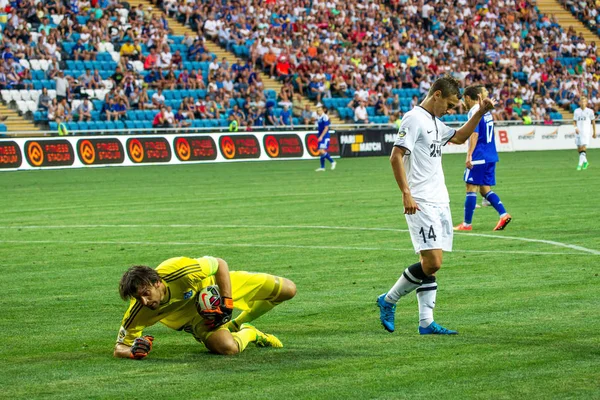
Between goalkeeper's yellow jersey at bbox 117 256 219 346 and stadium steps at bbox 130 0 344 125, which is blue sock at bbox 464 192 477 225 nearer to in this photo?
goalkeeper's yellow jersey at bbox 117 256 219 346

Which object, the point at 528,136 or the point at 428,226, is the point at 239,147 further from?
the point at 428,226

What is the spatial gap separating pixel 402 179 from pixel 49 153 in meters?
27.8

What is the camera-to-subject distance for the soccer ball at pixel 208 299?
7.87 m

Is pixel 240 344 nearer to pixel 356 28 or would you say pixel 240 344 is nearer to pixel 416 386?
pixel 416 386

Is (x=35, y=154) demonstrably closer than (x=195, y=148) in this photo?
Yes

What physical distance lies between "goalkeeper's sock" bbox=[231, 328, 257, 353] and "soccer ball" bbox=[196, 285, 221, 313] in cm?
52

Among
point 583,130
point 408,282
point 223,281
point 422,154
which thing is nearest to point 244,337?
point 223,281

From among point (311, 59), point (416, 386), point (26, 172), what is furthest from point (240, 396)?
point (311, 59)

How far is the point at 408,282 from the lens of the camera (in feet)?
29.8

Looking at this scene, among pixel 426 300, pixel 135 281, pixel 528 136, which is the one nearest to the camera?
pixel 135 281

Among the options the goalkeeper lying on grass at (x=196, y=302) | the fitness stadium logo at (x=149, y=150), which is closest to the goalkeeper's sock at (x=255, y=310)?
the goalkeeper lying on grass at (x=196, y=302)

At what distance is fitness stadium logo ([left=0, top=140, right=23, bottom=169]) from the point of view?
34.2m

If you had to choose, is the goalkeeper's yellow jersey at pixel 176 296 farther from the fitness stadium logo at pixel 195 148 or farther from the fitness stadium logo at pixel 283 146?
the fitness stadium logo at pixel 283 146

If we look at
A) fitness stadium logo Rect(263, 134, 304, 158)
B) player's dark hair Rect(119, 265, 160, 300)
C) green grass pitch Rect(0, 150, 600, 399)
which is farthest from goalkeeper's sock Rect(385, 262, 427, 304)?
fitness stadium logo Rect(263, 134, 304, 158)
